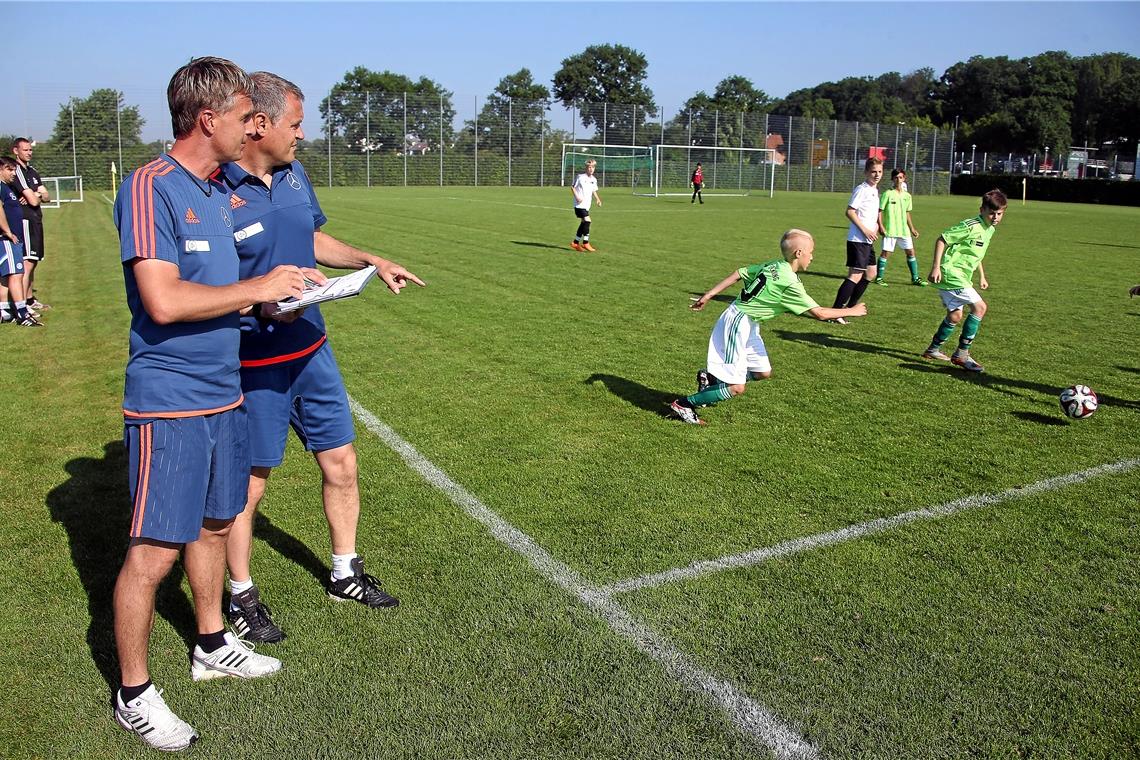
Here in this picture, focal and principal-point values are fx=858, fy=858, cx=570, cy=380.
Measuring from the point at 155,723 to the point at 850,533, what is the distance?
3328 millimetres

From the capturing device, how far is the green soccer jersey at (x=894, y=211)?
1405cm

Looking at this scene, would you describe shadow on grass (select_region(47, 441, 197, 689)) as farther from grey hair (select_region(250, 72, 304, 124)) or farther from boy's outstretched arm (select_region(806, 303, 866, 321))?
boy's outstretched arm (select_region(806, 303, 866, 321))

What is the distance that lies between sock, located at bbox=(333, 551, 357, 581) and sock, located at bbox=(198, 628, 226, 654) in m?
0.63

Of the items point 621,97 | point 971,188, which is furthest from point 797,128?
point 621,97

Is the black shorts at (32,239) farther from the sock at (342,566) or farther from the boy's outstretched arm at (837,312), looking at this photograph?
the boy's outstretched arm at (837,312)

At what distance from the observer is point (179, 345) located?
2699mm

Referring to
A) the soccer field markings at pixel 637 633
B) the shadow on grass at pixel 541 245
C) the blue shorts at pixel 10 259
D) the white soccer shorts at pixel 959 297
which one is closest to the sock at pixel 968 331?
the white soccer shorts at pixel 959 297

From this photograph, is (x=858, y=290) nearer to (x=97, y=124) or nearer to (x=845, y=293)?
(x=845, y=293)

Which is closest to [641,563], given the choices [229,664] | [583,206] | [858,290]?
[229,664]

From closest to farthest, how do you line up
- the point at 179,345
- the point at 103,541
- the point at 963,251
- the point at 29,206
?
1. the point at 179,345
2. the point at 103,541
3. the point at 963,251
4. the point at 29,206

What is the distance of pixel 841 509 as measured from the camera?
4.86m

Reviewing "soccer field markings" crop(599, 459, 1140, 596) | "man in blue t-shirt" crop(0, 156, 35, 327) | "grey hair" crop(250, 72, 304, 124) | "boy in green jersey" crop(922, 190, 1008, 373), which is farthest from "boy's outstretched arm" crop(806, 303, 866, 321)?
"man in blue t-shirt" crop(0, 156, 35, 327)

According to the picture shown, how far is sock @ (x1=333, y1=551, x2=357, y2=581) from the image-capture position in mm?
3801

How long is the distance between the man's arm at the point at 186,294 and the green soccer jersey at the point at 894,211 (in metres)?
13.0
